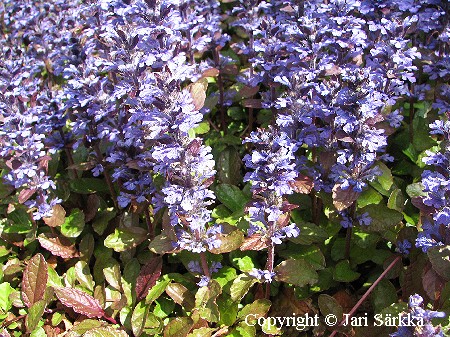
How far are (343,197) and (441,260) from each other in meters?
0.83

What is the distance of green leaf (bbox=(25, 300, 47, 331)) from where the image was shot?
4047 millimetres

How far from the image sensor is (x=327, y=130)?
A: 3758mm

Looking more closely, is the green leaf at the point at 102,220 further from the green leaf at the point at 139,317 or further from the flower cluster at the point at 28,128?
the green leaf at the point at 139,317

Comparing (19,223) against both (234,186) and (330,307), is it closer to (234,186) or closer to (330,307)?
(234,186)

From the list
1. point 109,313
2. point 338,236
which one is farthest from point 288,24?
point 109,313

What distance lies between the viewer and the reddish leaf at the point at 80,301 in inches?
163

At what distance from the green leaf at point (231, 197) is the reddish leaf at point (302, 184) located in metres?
0.83

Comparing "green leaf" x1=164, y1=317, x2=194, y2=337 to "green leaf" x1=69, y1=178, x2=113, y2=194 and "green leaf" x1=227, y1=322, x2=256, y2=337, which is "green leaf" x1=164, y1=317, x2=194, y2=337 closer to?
"green leaf" x1=227, y1=322, x2=256, y2=337

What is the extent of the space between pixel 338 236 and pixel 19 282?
131 inches

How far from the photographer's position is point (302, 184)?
12.3 feet

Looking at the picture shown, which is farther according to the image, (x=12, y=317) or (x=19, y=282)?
(x=19, y=282)

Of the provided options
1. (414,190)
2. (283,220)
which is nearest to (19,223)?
Answer: (283,220)

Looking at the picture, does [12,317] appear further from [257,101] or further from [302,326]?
[257,101]

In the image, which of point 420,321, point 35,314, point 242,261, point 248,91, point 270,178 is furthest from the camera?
point 248,91
